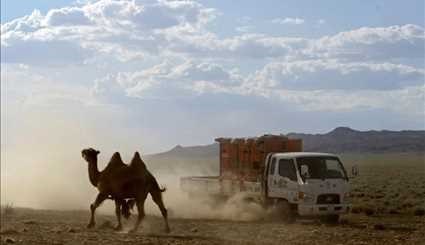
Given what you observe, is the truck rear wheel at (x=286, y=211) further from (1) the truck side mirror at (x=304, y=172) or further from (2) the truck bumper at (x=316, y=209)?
(1) the truck side mirror at (x=304, y=172)

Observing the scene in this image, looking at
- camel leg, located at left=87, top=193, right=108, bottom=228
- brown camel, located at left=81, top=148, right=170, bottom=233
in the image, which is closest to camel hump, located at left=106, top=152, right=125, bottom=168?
brown camel, located at left=81, top=148, right=170, bottom=233

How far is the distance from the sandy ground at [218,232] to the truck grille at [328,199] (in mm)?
722

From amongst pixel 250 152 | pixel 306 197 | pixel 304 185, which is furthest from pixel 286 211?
pixel 250 152

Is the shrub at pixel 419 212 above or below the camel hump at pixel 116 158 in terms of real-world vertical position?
below

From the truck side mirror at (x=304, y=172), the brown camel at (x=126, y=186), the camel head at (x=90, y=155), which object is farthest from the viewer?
the truck side mirror at (x=304, y=172)

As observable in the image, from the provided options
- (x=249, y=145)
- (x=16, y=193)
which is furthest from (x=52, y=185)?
(x=249, y=145)

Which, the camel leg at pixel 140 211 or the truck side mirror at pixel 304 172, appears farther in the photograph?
the truck side mirror at pixel 304 172

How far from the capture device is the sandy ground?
67.5 feet

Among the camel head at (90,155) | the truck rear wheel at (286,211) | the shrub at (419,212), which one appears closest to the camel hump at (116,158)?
the camel head at (90,155)

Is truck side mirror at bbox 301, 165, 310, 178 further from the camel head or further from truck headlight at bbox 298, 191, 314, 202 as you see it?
the camel head

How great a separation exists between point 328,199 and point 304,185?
91 centimetres

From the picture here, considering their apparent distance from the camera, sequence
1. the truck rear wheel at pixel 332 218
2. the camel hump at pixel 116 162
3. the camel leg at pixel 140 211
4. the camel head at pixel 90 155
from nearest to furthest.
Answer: the camel leg at pixel 140 211, the camel hump at pixel 116 162, the camel head at pixel 90 155, the truck rear wheel at pixel 332 218

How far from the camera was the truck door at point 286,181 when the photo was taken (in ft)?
90.7

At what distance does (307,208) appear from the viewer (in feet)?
89.1
